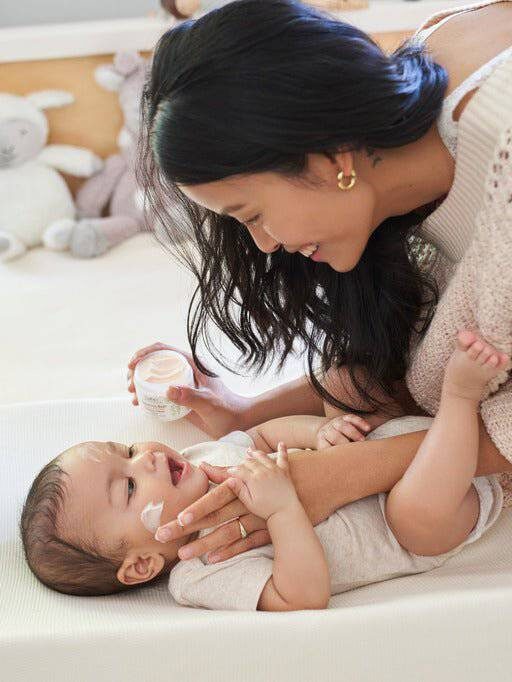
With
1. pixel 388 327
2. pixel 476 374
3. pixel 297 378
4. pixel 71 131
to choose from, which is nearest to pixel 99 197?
pixel 71 131

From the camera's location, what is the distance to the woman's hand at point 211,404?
1475 millimetres

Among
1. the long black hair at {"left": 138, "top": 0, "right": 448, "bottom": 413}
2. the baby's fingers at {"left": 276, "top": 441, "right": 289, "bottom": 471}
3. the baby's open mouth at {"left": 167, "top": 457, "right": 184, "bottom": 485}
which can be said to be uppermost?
the long black hair at {"left": 138, "top": 0, "right": 448, "bottom": 413}

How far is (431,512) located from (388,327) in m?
0.32

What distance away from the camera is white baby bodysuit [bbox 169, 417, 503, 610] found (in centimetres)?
115

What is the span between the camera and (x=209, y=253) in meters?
1.34

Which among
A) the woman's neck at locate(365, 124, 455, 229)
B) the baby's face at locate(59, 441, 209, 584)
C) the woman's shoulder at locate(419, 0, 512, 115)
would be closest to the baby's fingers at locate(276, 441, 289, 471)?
the baby's face at locate(59, 441, 209, 584)

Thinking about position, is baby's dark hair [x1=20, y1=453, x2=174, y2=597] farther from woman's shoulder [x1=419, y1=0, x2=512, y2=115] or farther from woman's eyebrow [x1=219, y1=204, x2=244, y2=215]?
woman's shoulder [x1=419, y1=0, x2=512, y2=115]

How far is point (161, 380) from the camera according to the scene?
1.51 m

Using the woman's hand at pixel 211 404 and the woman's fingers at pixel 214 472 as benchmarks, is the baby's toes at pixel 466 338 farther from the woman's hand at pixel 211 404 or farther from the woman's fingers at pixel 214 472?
the woman's hand at pixel 211 404

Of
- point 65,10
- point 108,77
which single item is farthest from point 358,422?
point 65,10

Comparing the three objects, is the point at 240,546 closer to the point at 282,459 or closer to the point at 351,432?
the point at 282,459

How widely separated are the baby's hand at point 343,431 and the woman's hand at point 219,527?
0.61 feet

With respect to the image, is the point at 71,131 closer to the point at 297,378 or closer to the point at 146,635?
the point at 297,378

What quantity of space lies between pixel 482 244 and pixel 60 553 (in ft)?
2.21
